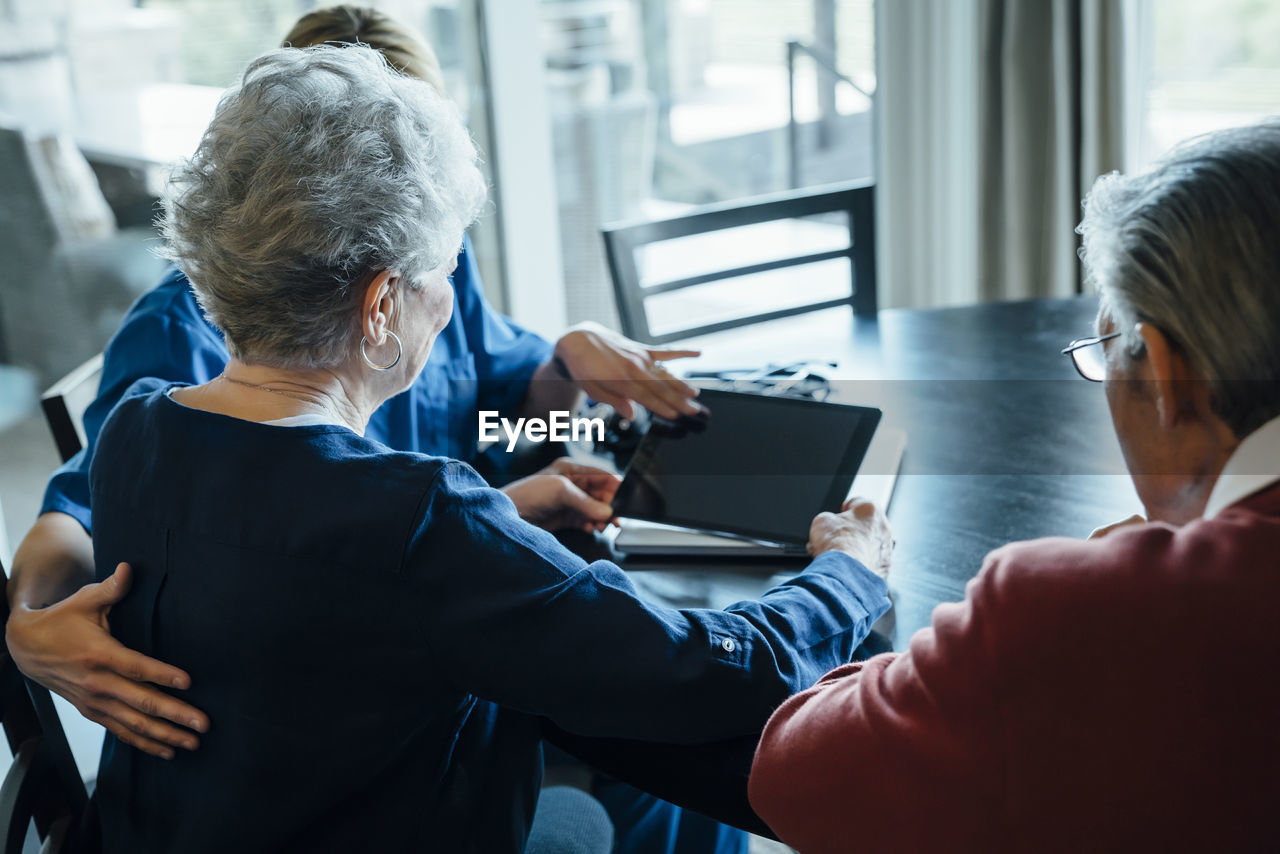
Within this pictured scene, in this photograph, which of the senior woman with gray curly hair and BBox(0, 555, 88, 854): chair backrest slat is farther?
BBox(0, 555, 88, 854): chair backrest slat

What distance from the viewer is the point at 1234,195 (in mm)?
654

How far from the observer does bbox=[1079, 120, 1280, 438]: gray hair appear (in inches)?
25.5

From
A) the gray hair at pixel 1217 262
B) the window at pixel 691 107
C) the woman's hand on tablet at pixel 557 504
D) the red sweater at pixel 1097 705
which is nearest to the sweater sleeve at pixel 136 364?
the woman's hand on tablet at pixel 557 504

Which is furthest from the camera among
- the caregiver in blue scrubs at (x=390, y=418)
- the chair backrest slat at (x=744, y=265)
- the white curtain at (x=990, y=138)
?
the white curtain at (x=990, y=138)

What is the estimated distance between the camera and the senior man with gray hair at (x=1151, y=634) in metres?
0.63

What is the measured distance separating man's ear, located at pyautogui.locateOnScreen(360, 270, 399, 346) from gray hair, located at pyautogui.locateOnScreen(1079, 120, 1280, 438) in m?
0.57

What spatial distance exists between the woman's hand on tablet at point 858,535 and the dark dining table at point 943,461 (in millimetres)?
41

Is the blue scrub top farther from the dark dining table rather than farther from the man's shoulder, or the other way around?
the man's shoulder

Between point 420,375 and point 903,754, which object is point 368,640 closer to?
point 903,754

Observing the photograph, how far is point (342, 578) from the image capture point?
32.4 inches

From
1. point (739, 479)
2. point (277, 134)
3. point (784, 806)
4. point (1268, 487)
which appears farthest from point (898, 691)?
point (277, 134)

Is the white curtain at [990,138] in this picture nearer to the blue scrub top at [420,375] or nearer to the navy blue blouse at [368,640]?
the blue scrub top at [420,375]

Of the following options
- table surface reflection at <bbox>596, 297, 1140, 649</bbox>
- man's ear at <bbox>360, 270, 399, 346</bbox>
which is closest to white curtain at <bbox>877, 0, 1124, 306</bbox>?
table surface reflection at <bbox>596, 297, 1140, 649</bbox>

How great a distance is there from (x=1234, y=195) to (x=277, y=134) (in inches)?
27.2
